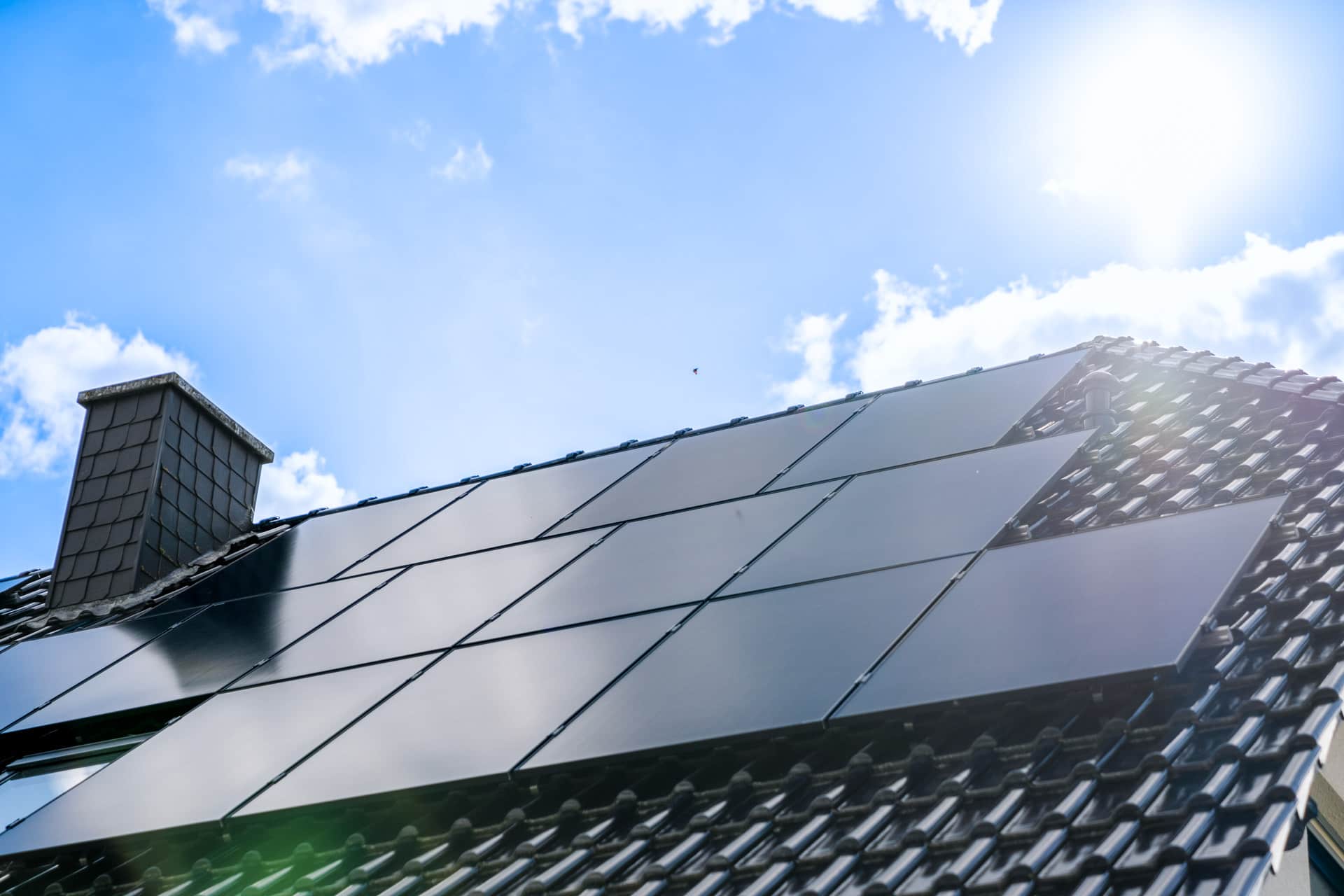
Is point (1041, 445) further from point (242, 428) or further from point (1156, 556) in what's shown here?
point (242, 428)

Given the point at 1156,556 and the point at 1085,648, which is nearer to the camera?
the point at 1085,648

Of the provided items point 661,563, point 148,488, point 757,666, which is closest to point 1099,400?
point 661,563

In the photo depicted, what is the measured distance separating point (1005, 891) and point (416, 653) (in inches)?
179

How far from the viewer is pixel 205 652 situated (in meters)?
9.49

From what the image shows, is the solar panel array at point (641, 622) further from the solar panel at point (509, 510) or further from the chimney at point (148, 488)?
the chimney at point (148, 488)

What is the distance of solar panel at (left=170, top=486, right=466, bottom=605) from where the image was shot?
11148 millimetres

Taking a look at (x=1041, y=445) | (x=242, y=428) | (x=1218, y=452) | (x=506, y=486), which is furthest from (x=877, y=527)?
(x=242, y=428)

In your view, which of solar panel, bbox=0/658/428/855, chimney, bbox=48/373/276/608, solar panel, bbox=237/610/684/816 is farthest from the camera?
chimney, bbox=48/373/276/608

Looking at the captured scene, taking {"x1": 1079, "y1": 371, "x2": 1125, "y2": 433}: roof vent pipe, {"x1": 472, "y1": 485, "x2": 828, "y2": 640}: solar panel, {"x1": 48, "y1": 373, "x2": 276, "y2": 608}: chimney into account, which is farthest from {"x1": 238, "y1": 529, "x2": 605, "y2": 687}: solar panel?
{"x1": 48, "y1": 373, "x2": 276, "y2": 608}: chimney

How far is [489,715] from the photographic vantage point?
22.3 feet

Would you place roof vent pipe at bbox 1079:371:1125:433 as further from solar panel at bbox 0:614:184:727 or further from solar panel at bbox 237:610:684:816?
solar panel at bbox 0:614:184:727

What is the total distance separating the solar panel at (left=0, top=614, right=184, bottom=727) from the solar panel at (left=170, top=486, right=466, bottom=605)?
2.21 feet

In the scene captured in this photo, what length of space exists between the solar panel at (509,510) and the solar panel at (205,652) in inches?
23.8

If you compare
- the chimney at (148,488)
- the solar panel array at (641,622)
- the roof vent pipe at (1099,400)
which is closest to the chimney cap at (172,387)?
the chimney at (148,488)
